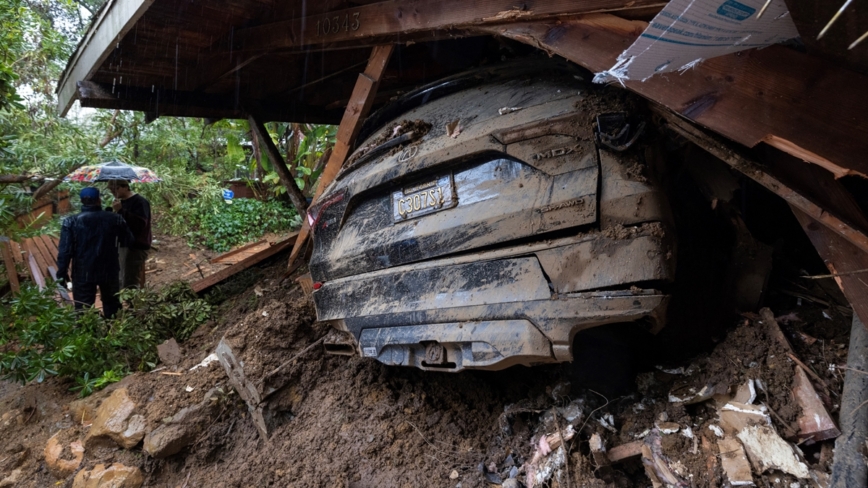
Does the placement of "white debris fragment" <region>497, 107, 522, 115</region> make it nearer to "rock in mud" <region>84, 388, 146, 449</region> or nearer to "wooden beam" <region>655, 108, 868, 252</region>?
"wooden beam" <region>655, 108, 868, 252</region>

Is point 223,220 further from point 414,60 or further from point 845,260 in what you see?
point 845,260

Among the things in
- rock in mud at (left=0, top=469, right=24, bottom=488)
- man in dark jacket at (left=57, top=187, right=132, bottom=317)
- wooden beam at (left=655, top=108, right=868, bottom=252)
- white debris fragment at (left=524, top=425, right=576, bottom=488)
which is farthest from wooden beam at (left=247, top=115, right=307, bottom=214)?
wooden beam at (left=655, top=108, right=868, bottom=252)

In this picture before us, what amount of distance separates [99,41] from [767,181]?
4280mm

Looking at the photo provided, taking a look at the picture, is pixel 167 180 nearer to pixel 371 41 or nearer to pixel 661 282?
pixel 371 41

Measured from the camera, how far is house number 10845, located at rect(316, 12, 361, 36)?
10.6 ft

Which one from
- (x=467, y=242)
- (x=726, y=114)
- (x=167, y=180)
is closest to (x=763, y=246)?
(x=726, y=114)

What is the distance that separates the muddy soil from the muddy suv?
0.54m

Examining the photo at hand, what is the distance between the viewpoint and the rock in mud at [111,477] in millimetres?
3141

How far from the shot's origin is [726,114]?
1399mm

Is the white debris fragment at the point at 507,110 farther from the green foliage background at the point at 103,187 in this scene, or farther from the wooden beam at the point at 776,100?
the green foliage background at the point at 103,187

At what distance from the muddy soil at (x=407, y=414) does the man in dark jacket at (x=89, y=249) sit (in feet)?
5.36

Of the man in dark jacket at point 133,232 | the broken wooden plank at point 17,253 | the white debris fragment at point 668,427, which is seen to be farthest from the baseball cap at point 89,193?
the white debris fragment at point 668,427

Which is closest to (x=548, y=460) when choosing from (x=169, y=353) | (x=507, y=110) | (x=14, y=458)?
(x=507, y=110)

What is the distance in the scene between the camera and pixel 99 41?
11.5 feet
